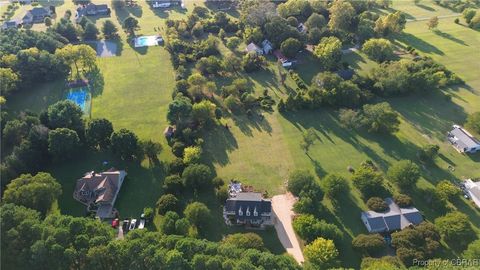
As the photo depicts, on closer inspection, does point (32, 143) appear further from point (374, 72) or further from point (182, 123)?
point (374, 72)

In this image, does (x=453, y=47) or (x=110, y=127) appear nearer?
(x=110, y=127)

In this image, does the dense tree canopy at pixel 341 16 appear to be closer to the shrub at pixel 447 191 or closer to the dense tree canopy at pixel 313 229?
the shrub at pixel 447 191

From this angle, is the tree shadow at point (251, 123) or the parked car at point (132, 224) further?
the tree shadow at point (251, 123)

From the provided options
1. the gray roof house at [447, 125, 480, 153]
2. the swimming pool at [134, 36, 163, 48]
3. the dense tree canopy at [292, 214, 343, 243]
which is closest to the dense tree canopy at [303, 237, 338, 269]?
the dense tree canopy at [292, 214, 343, 243]

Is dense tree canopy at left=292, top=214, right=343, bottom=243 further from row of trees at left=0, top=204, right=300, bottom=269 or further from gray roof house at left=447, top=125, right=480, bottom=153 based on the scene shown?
gray roof house at left=447, top=125, right=480, bottom=153

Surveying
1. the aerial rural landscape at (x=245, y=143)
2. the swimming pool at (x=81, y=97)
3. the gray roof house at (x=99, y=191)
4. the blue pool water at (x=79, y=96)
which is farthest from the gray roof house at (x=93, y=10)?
the gray roof house at (x=99, y=191)

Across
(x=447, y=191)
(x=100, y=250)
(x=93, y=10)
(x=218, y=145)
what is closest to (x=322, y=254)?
(x=447, y=191)

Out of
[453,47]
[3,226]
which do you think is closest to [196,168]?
[3,226]
